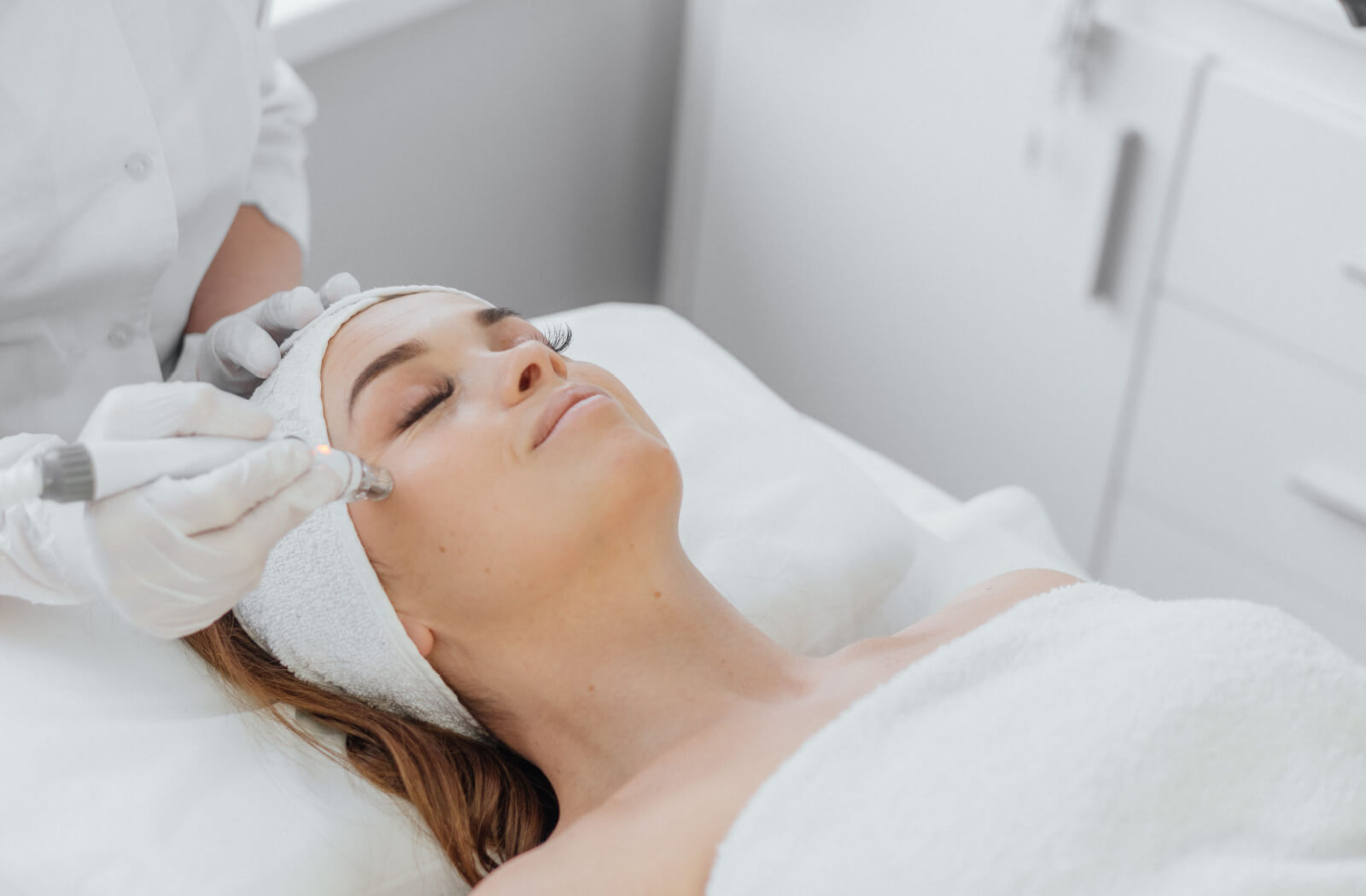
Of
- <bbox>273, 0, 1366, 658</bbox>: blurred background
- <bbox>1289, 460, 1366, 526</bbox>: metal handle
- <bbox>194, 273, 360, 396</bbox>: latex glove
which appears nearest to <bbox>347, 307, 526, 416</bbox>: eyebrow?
<bbox>194, 273, 360, 396</bbox>: latex glove

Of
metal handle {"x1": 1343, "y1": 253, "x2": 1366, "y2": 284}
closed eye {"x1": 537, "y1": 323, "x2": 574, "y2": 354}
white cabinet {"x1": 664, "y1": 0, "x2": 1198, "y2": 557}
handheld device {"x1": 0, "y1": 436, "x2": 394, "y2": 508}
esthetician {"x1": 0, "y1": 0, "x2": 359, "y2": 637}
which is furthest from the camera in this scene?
white cabinet {"x1": 664, "y1": 0, "x2": 1198, "y2": 557}

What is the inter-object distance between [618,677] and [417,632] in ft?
0.53

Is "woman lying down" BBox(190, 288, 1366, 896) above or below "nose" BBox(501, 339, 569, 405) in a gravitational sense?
below

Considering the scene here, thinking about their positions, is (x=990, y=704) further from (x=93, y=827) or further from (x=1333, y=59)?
(x=1333, y=59)

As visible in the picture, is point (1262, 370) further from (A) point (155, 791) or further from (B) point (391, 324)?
(A) point (155, 791)

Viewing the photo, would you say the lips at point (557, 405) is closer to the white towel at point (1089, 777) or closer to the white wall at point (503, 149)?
the white towel at point (1089, 777)

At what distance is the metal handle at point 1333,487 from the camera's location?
1811 millimetres

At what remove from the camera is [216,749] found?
1175mm

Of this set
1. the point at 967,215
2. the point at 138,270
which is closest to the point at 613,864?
the point at 138,270

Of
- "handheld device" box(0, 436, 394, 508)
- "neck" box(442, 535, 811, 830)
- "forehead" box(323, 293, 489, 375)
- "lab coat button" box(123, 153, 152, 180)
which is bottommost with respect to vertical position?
"neck" box(442, 535, 811, 830)

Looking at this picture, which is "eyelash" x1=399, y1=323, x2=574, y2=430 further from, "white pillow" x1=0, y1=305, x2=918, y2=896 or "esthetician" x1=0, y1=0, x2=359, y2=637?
"white pillow" x1=0, y1=305, x2=918, y2=896

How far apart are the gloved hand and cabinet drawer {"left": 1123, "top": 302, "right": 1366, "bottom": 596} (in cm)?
126

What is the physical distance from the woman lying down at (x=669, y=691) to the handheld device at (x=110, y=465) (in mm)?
162

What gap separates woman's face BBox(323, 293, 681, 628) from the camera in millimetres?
1127
